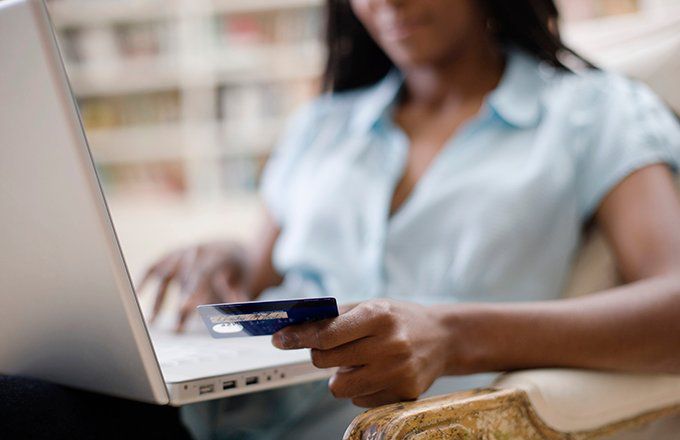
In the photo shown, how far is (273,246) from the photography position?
4.27ft

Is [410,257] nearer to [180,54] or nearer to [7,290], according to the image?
[7,290]

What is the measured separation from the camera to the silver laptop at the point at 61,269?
487 mm

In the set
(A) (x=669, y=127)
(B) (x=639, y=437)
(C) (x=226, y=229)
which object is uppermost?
(A) (x=669, y=127)

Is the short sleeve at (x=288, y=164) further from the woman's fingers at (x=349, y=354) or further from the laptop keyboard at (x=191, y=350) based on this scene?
the woman's fingers at (x=349, y=354)

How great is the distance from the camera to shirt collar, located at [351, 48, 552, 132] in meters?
1.02

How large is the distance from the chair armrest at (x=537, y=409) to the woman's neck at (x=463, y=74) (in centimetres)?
56

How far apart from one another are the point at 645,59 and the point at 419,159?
14.8 inches

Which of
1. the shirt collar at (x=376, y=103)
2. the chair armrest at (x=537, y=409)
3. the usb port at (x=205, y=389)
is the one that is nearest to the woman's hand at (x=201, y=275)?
the shirt collar at (x=376, y=103)

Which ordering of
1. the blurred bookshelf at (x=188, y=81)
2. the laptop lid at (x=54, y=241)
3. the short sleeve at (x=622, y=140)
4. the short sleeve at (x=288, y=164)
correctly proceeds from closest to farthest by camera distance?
the laptop lid at (x=54, y=241)
the short sleeve at (x=622, y=140)
the short sleeve at (x=288, y=164)
the blurred bookshelf at (x=188, y=81)

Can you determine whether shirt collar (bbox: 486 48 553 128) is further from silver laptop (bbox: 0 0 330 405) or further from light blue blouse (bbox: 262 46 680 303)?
silver laptop (bbox: 0 0 330 405)

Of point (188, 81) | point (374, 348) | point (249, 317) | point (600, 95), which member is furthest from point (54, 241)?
point (188, 81)

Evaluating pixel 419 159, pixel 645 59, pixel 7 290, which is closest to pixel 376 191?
pixel 419 159

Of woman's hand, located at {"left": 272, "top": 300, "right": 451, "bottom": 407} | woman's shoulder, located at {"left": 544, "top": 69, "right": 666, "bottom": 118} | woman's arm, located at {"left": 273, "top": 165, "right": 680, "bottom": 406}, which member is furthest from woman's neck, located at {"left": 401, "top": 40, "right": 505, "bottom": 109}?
woman's hand, located at {"left": 272, "top": 300, "right": 451, "bottom": 407}

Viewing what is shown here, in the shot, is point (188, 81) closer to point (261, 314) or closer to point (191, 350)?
point (191, 350)
